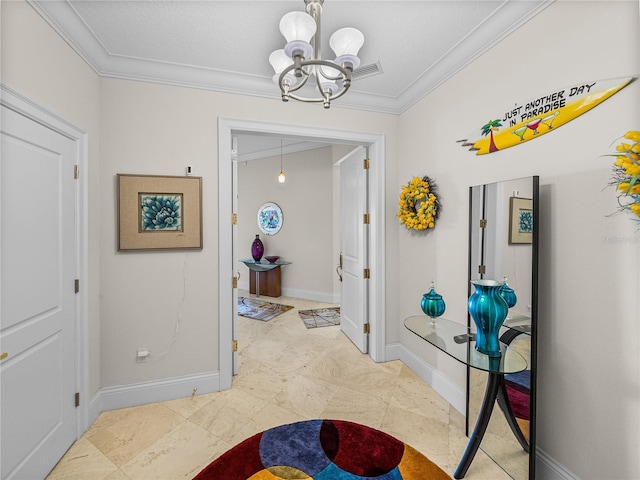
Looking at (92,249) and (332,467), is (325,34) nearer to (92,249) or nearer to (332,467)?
(92,249)

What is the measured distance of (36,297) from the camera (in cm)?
162

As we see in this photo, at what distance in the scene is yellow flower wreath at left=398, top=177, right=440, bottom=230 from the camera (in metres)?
2.49

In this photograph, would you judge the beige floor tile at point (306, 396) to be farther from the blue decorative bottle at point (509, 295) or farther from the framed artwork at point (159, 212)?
the blue decorative bottle at point (509, 295)

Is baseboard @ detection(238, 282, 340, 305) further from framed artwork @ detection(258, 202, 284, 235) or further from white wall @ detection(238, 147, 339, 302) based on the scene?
framed artwork @ detection(258, 202, 284, 235)

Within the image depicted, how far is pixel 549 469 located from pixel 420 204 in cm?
192

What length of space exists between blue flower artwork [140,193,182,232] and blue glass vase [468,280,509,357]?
2.20m

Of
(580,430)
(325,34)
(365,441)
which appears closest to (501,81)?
(325,34)

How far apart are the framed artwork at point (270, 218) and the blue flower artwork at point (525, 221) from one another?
491cm

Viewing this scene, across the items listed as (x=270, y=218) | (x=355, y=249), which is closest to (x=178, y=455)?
(x=355, y=249)

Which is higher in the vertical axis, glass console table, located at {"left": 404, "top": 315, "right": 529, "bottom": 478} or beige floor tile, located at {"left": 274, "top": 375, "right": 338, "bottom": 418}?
glass console table, located at {"left": 404, "top": 315, "right": 529, "bottom": 478}

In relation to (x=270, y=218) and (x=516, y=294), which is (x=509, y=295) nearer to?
(x=516, y=294)

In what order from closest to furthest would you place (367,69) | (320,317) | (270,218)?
(367,69) < (320,317) < (270,218)

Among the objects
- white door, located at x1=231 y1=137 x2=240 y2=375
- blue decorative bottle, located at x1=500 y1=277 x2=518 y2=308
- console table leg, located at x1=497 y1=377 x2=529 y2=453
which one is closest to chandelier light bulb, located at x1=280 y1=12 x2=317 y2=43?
white door, located at x1=231 y1=137 x2=240 y2=375

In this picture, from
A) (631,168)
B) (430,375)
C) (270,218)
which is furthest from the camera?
(270,218)
